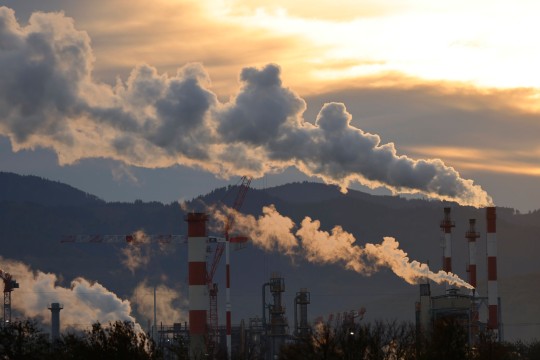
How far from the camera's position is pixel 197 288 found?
16262 centimetres

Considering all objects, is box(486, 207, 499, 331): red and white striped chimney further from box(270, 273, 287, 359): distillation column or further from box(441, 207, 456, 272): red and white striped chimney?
box(270, 273, 287, 359): distillation column

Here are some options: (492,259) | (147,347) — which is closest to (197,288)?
(492,259)

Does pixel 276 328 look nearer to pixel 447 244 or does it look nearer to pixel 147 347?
pixel 447 244

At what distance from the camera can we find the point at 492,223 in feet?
552

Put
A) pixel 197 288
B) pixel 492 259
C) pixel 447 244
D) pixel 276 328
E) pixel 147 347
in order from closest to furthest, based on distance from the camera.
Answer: pixel 147 347 < pixel 197 288 < pixel 492 259 < pixel 276 328 < pixel 447 244

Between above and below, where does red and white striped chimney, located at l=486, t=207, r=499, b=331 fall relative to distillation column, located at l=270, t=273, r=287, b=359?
above

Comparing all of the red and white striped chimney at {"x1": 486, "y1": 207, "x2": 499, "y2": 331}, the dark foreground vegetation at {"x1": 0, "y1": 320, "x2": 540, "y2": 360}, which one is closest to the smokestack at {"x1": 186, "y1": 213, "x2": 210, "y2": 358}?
the red and white striped chimney at {"x1": 486, "y1": 207, "x2": 499, "y2": 331}

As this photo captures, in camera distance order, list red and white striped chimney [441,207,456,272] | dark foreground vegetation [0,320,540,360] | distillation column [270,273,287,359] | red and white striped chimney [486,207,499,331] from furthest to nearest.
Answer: red and white striped chimney [441,207,456,272] → distillation column [270,273,287,359] → red and white striped chimney [486,207,499,331] → dark foreground vegetation [0,320,540,360]

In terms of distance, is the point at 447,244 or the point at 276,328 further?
the point at 447,244

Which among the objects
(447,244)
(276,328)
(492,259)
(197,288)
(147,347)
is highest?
(447,244)

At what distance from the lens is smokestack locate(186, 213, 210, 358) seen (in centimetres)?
16262

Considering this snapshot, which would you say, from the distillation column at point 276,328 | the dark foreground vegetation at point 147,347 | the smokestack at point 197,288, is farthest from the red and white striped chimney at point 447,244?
the dark foreground vegetation at point 147,347

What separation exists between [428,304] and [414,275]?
3182 cm

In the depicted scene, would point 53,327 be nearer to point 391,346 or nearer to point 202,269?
point 202,269
